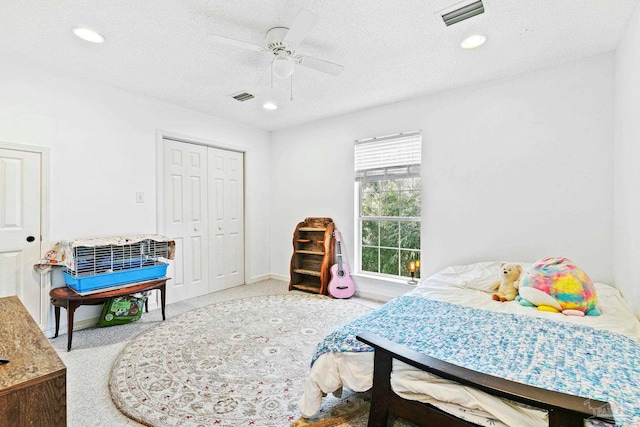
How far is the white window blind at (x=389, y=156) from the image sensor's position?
3578 millimetres

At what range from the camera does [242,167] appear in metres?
4.70

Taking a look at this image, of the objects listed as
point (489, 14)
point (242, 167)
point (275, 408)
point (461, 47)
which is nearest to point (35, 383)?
point (275, 408)

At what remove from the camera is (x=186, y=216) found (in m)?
3.94

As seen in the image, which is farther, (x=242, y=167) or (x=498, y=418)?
(x=242, y=167)

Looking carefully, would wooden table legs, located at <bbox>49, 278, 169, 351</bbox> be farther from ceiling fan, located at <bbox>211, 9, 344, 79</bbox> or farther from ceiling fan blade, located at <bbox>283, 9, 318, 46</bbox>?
ceiling fan blade, located at <bbox>283, 9, 318, 46</bbox>

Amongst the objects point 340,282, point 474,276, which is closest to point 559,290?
point 474,276

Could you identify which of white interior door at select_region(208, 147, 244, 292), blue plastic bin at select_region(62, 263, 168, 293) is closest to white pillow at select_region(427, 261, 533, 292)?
blue plastic bin at select_region(62, 263, 168, 293)

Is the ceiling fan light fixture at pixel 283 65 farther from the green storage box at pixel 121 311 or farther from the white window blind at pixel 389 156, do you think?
the green storage box at pixel 121 311

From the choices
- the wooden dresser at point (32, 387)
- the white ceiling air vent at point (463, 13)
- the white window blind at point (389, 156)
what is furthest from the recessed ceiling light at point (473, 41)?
the wooden dresser at point (32, 387)

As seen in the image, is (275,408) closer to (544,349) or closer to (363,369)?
(363,369)

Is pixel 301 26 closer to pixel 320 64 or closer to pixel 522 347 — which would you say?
pixel 320 64

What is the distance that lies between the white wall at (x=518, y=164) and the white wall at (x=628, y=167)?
144mm

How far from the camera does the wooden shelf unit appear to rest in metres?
4.16

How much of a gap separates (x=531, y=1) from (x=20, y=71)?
13.3 ft
